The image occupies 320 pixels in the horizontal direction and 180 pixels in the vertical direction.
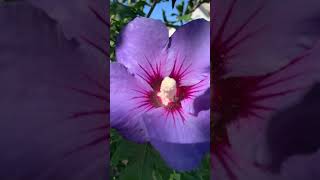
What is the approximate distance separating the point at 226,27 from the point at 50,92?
149mm

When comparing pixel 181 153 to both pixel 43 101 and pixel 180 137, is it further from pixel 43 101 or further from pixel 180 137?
pixel 43 101

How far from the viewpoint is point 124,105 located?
0.35m

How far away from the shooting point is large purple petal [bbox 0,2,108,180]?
33 cm

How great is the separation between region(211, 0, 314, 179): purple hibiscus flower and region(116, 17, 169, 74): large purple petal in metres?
0.04

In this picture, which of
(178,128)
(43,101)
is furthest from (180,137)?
(43,101)

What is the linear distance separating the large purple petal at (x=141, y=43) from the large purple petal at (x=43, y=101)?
2 cm

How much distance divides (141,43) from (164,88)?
0.04m

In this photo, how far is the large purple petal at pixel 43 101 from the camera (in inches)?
12.9

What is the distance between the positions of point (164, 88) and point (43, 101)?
0.10m

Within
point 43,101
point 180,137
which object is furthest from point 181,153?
point 43,101

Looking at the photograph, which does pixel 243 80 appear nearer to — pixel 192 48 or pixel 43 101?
pixel 192 48

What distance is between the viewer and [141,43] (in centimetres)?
36

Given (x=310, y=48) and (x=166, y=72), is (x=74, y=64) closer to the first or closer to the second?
(x=166, y=72)

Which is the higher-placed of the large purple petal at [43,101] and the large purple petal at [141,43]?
the large purple petal at [141,43]
